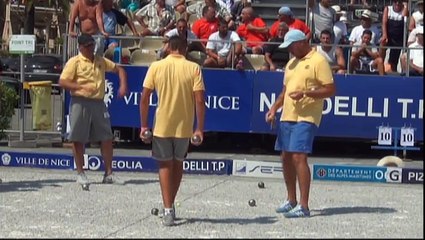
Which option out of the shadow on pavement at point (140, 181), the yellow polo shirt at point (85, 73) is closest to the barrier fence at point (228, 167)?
the shadow on pavement at point (140, 181)

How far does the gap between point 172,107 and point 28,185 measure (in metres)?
3.48

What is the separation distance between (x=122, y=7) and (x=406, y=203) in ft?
36.3

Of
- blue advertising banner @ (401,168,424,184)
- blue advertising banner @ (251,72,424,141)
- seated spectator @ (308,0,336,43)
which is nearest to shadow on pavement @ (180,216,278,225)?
blue advertising banner @ (401,168,424,184)

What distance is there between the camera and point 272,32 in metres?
17.1

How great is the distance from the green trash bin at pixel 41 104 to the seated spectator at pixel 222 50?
3.29m

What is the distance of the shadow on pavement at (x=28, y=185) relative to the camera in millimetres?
11938

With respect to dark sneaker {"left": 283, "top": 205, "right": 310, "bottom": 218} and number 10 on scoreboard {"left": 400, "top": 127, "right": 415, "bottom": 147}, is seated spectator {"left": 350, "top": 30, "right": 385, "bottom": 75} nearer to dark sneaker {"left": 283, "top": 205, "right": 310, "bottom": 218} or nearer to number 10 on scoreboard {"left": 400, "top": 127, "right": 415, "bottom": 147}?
number 10 on scoreboard {"left": 400, "top": 127, "right": 415, "bottom": 147}

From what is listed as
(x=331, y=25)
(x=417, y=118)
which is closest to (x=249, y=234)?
(x=417, y=118)

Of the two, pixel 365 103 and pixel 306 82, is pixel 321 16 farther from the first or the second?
pixel 306 82

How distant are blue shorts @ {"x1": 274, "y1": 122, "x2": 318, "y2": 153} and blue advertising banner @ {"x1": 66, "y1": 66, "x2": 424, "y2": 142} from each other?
6.36 meters

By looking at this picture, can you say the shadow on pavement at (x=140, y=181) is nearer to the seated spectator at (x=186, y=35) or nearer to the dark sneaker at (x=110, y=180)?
the dark sneaker at (x=110, y=180)

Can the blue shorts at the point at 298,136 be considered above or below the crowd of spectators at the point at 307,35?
below

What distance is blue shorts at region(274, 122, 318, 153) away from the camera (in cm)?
991

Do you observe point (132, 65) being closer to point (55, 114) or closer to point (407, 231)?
point (55, 114)
